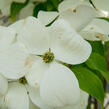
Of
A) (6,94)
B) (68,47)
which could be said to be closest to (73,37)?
(68,47)

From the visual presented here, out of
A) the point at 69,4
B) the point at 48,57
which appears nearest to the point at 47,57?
the point at 48,57

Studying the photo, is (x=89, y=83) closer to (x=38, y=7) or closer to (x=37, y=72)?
(x=37, y=72)

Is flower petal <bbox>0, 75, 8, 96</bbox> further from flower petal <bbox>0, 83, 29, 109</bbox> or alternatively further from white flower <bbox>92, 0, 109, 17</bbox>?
white flower <bbox>92, 0, 109, 17</bbox>

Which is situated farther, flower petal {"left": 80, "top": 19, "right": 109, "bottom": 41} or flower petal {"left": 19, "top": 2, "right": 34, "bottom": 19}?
flower petal {"left": 19, "top": 2, "right": 34, "bottom": 19}

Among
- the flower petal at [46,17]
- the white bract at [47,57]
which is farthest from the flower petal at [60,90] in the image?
the flower petal at [46,17]

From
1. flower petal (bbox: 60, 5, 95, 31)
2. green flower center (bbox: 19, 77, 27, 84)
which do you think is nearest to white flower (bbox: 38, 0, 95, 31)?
flower petal (bbox: 60, 5, 95, 31)

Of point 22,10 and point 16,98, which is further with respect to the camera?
point 22,10

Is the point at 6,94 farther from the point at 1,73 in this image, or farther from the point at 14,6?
the point at 14,6
